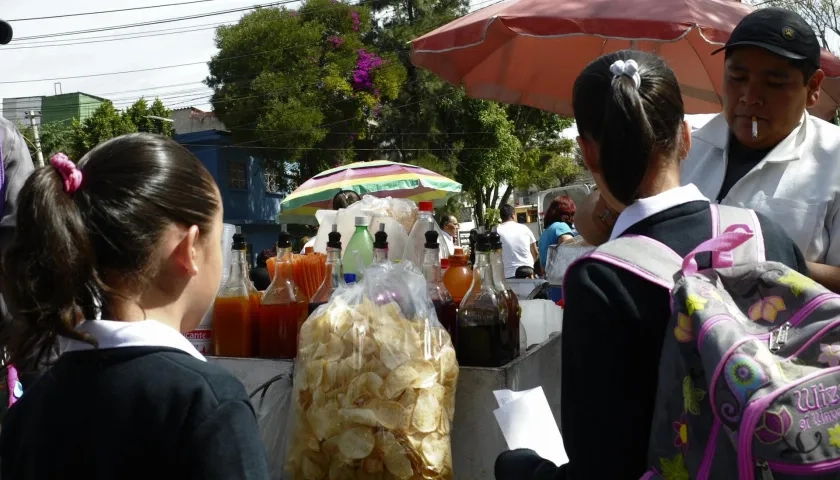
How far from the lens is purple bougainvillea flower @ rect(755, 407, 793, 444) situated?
95 cm

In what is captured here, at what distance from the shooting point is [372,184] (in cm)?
761

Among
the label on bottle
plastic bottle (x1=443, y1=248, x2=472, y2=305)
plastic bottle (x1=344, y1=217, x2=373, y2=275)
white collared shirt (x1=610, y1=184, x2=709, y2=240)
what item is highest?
white collared shirt (x1=610, y1=184, x2=709, y2=240)

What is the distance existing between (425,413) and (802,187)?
4.30 feet

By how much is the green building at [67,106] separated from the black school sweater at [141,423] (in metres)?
37.4

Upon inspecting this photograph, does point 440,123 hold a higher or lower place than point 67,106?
lower

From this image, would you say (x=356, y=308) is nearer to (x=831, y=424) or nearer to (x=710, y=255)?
(x=710, y=255)

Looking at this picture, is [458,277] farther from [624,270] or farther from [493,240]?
[624,270]

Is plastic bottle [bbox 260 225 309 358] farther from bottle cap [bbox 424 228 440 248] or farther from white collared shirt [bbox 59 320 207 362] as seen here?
white collared shirt [bbox 59 320 207 362]

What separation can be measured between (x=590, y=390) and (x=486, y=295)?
1.99 feet

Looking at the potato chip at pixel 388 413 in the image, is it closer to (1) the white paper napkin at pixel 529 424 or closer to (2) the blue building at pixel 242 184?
(1) the white paper napkin at pixel 529 424

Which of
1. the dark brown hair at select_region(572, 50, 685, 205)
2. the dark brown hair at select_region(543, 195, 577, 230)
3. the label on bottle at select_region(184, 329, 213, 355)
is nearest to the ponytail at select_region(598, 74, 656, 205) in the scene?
the dark brown hair at select_region(572, 50, 685, 205)

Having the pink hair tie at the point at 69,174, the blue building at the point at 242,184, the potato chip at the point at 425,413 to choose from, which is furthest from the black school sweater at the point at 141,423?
the blue building at the point at 242,184

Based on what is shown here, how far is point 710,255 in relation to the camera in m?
1.18

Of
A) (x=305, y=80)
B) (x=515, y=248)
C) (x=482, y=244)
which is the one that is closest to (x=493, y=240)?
(x=482, y=244)
